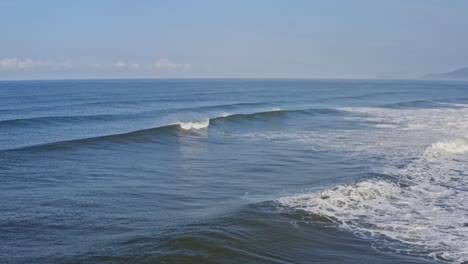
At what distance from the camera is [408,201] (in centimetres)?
1470

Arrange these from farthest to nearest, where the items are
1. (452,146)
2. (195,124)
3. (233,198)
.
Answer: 1. (195,124)
2. (452,146)
3. (233,198)

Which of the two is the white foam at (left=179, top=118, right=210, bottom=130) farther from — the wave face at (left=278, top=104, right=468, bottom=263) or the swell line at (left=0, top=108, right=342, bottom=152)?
the wave face at (left=278, top=104, right=468, bottom=263)

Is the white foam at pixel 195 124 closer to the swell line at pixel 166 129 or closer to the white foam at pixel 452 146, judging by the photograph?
the swell line at pixel 166 129

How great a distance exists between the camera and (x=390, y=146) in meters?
25.7

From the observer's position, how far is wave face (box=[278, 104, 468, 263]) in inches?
443

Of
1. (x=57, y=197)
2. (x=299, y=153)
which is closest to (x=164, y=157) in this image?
(x=299, y=153)

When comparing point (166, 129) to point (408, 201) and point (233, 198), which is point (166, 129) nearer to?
point (233, 198)

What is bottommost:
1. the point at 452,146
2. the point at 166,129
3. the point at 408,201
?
the point at 408,201

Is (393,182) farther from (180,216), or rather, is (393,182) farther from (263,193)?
(180,216)

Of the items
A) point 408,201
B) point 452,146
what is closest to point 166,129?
point 452,146

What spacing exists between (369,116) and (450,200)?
31520mm

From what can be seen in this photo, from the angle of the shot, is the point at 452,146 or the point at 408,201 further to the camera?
the point at 452,146

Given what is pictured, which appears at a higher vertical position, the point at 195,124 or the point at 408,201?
the point at 195,124

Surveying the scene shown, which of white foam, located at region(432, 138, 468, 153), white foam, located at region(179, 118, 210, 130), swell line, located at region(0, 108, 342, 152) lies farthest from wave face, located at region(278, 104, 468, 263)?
white foam, located at region(179, 118, 210, 130)
